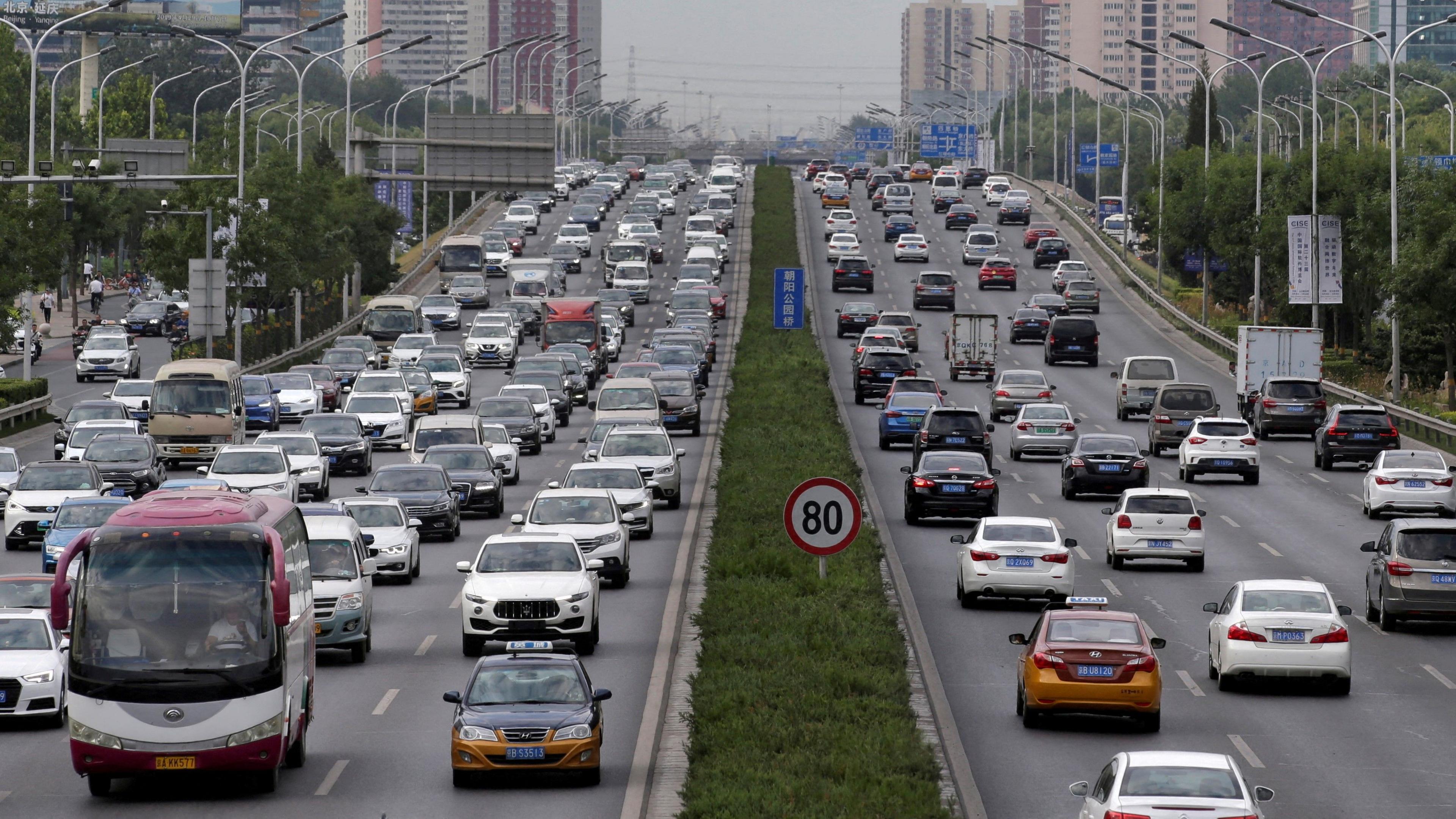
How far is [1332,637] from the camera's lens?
80.2 ft

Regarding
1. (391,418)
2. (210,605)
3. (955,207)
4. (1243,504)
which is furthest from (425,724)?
(955,207)

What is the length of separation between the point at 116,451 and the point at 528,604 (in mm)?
19995

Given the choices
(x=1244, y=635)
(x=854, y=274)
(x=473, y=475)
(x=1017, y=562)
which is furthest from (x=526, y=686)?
(x=854, y=274)

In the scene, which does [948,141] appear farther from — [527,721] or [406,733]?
[527,721]

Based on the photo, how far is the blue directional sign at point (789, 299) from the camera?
75.2m

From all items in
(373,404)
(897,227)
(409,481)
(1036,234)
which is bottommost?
(409,481)

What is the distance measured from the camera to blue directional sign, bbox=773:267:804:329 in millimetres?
75250

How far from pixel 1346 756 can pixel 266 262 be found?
6296cm

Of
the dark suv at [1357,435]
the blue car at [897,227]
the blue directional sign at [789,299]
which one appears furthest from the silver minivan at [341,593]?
the blue car at [897,227]

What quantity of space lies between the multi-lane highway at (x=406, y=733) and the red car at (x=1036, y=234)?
2729 inches

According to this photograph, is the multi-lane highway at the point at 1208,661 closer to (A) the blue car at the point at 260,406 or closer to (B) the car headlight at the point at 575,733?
(B) the car headlight at the point at 575,733

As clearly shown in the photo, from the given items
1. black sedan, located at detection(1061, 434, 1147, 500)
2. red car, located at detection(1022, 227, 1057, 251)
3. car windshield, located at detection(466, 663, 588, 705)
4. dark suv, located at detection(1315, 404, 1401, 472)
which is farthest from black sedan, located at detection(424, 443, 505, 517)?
red car, located at detection(1022, 227, 1057, 251)

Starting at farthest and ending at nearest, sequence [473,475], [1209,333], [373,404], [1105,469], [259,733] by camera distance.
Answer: [1209,333] → [373,404] → [1105,469] → [473,475] → [259,733]

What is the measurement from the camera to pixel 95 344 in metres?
72.6
